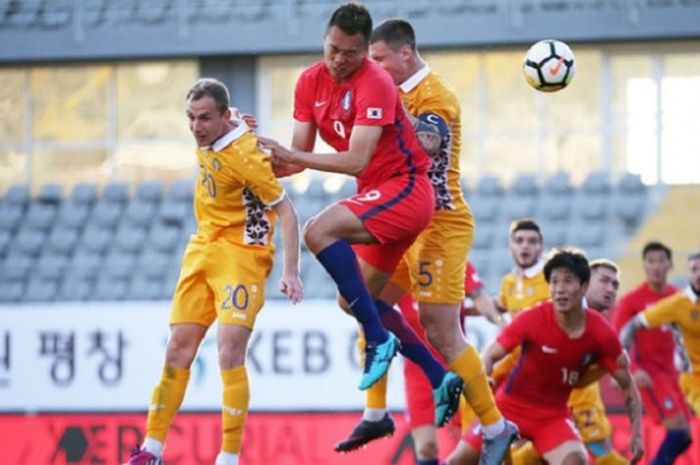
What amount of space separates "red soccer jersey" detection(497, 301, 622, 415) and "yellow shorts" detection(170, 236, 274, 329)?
1887 mm

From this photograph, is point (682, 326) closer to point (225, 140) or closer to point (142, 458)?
point (225, 140)

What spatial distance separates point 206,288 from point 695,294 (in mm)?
5565

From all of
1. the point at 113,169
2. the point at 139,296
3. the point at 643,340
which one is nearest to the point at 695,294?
the point at 643,340

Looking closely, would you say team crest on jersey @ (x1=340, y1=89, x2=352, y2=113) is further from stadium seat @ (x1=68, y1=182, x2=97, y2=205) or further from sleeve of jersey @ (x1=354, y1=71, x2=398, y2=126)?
stadium seat @ (x1=68, y1=182, x2=97, y2=205)

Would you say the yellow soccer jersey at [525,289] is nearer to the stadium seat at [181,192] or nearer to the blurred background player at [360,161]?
the blurred background player at [360,161]

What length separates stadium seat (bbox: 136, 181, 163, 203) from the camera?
63.0ft

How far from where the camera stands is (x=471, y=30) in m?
19.9

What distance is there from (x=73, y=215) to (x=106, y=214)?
41 cm

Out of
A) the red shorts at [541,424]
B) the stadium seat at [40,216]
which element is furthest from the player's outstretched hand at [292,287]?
the stadium seat at [40,216]

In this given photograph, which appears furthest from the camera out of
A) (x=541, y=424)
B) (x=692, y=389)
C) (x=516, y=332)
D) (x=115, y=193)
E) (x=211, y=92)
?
(x=115, y=193)

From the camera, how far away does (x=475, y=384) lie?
8.92 m

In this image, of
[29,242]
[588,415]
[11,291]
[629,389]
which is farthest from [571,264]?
[29,242]

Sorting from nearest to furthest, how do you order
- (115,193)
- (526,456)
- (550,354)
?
(550,354)
(526,456)
(115,193)

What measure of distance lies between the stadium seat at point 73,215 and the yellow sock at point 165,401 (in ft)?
35.1
